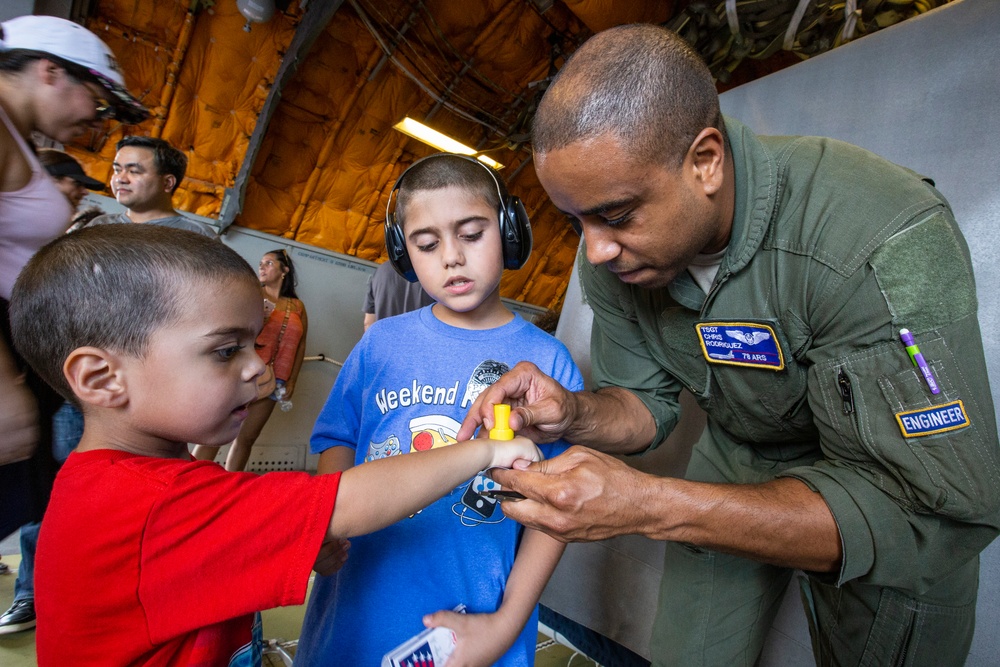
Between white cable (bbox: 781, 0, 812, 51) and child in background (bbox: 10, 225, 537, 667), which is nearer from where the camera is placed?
child in background (bbox: 10, 225, 537, 667)

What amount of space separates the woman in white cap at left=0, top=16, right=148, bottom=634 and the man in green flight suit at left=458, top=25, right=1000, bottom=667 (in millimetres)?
1062

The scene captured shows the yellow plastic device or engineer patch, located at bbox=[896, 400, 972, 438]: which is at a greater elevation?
engineer patch, located at bbox=[896, 400, 972, 438]

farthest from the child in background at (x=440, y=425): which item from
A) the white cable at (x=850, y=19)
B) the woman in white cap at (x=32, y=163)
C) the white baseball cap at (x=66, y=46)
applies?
the white cable at (x=850, y=19)

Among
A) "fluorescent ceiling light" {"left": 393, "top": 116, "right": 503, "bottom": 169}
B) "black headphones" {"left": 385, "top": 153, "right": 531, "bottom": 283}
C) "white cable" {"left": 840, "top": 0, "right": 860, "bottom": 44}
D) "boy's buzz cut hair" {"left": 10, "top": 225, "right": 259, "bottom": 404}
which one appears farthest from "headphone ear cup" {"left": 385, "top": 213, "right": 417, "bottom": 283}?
"fluorescent ceiling light" {"left": 393, "top": 116, "right": 503, "bottom": 169}

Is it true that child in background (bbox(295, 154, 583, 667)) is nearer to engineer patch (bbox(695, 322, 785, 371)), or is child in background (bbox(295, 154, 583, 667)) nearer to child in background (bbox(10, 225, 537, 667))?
child in background (bbox(10, 225, 537, 667))

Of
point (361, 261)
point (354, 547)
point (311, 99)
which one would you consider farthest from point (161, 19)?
point (354, 547)

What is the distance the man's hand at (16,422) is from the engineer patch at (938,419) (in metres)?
1.80

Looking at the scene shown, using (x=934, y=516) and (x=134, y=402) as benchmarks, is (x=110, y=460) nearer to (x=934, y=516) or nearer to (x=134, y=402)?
(x=134, y=402)

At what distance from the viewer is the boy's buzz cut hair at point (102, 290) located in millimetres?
862

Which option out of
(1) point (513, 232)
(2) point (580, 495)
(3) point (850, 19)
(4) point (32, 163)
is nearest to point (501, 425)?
(2) point (580, 495)

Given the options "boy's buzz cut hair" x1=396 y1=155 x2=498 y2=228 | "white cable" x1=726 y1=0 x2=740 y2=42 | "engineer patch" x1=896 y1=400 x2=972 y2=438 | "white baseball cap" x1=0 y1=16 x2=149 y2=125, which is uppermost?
"white cable" x1=726 y1=0 x2=740 y2=42

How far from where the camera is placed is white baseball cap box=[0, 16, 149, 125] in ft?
5.13

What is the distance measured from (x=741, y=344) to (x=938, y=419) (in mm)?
414

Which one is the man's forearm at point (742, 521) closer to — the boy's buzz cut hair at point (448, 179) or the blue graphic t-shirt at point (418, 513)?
the blue graphic t-shirt at point (418, 513)
